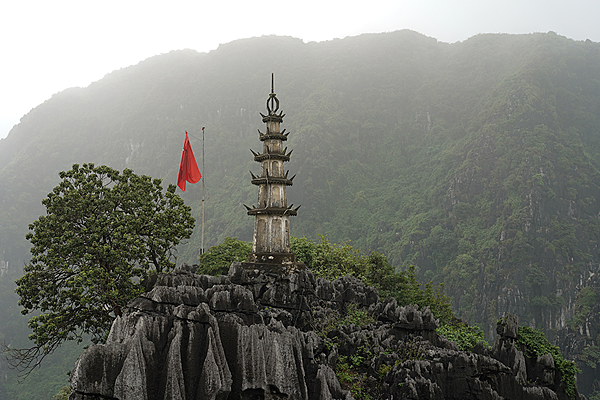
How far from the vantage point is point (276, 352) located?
33.1 feet

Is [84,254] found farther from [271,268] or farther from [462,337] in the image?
[462,337]

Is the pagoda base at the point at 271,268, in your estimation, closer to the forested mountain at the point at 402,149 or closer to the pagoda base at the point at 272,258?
the pagoda base at the point at 272,258

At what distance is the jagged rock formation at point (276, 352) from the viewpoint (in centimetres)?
894

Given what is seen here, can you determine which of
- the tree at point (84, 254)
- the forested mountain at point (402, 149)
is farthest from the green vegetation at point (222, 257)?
the forested mountain at point (402, 149)

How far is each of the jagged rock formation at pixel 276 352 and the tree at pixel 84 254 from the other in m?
1.99

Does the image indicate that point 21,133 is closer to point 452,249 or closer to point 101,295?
point 452,249

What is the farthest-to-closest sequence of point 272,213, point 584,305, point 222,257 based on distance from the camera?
point 584,305, point 222,257, point 272,213

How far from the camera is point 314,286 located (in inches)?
675

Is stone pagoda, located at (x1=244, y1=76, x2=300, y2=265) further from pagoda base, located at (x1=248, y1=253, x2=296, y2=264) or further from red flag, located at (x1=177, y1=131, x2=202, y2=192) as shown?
red flag, located at (x1=177, y1=131, x2=202, y2=192)

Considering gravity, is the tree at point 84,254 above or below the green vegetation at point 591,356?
above

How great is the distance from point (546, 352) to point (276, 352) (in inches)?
427

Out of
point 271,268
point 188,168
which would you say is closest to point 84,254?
point 271,268

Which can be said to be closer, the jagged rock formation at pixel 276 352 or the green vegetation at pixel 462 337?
the jagged rock formation at pixel 276 352

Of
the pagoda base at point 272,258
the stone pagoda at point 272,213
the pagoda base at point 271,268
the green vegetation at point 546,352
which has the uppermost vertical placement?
the stone pagoda at point 272,213
